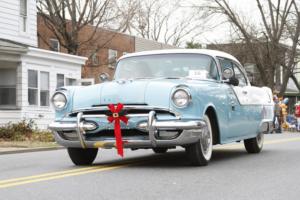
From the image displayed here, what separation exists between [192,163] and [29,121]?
578 inches

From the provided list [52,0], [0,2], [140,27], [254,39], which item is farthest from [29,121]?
[140,27]

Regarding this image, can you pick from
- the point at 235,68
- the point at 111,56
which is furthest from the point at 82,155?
the point at 111,56

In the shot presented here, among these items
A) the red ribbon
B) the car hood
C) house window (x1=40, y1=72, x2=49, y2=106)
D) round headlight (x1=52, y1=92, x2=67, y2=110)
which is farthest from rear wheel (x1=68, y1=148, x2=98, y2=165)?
house window (x1=40, y1=72, x2=49, y2=106)

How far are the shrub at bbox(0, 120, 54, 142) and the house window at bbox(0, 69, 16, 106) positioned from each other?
5.77 feet

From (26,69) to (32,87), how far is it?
0.98 metres

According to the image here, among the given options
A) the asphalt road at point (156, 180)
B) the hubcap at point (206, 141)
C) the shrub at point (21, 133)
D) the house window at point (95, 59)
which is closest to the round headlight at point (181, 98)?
the hubcap at point (206, 141)

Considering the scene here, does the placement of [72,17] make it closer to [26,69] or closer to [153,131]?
[26,69]

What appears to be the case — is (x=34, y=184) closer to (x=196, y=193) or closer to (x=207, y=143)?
(x=196, y=193)

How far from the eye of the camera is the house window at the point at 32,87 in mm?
23859

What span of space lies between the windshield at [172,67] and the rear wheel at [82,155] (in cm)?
141

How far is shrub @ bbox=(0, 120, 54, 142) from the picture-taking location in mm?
19531

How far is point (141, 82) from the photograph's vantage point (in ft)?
29.2

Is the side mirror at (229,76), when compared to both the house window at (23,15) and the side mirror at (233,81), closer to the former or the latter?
the side mirror at (233,81)

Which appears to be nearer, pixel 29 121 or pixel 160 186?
pixel 160 186
